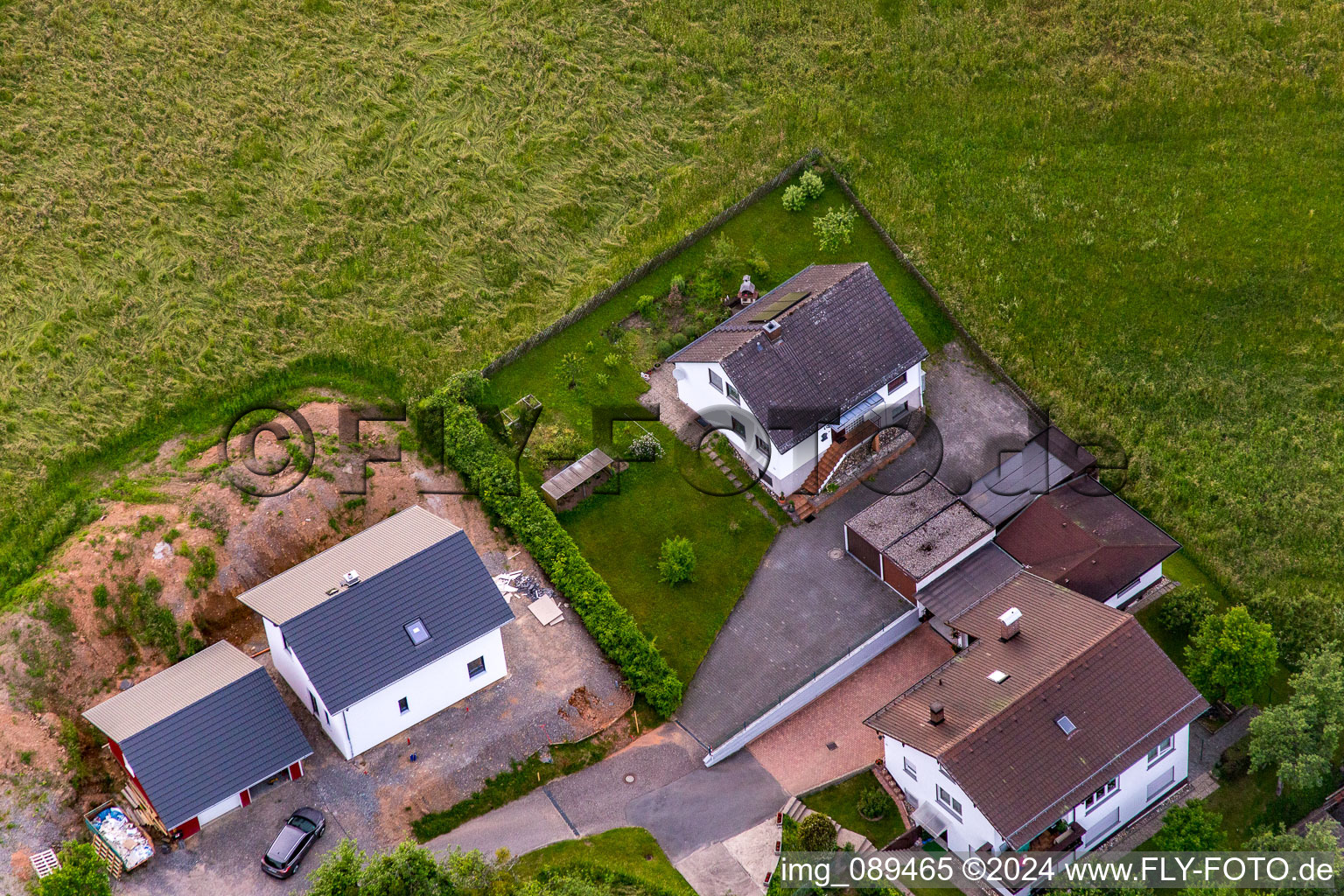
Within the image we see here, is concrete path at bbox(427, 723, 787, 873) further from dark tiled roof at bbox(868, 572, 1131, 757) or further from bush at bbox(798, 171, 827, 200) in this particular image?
bush at bbox(798, 171, 827, 200)

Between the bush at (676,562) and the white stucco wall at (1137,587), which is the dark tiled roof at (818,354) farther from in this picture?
the white stucco wall at (1137,587)

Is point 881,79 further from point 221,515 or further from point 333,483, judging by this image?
point 221,515

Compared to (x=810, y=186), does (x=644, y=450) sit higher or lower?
lower

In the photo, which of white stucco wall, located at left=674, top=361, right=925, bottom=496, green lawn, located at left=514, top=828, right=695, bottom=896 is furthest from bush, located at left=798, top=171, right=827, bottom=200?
green lawn, located at left=514, top=828, right=695, bottom=896

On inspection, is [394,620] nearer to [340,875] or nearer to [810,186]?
[340,875]

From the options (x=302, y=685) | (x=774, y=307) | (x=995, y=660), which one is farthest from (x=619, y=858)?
(x=774, y=307)

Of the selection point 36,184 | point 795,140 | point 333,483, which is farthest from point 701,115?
point 36,184
